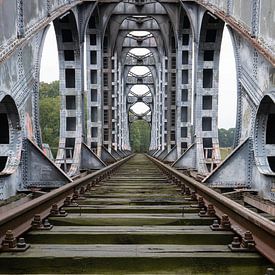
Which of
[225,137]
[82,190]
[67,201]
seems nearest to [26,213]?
[67,201]

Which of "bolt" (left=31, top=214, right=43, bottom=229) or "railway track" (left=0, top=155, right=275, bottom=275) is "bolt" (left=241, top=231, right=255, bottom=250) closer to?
"railway track" (left=0, top=155, right=275, bottom=275)

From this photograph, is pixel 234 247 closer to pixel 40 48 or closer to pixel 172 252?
pixel 172 252

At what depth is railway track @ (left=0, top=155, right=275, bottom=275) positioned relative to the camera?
3.32 m

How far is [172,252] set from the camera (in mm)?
3572

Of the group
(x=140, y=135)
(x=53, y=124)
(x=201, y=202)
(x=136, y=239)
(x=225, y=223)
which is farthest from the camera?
(x=140, y=135)

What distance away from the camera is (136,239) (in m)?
4.07

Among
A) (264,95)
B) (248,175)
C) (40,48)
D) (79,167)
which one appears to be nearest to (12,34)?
(40,48)

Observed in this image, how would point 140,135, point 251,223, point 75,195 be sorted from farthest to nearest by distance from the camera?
point 140,135
point 75,195
point 251,223

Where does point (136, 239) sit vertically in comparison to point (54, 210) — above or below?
below

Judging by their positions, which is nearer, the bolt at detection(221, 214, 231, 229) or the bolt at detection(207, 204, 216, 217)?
the bolt at detection(221, 214, 231, 229)

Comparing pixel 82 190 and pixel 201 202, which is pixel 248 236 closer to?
pixel 201 202

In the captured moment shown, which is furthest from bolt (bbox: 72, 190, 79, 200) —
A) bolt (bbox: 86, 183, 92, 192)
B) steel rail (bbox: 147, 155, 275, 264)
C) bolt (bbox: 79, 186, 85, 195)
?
steel rail (bbox: 147, 155, 275, 264)

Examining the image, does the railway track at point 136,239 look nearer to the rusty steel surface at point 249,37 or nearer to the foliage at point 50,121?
the rusty steel surface at point 249,37

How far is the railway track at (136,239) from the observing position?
10.9 ft
